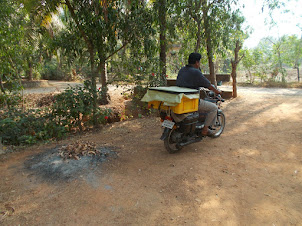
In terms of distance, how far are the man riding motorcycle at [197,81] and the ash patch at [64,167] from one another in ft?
5.94

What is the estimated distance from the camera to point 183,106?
3980 mm

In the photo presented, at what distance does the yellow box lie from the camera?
3934 mm

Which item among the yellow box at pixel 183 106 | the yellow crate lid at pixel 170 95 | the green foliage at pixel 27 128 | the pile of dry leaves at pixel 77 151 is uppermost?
the yellow crate lid at pixel 170 95

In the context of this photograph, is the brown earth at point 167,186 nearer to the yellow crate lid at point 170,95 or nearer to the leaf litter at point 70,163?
the leaf litter at point 70,163

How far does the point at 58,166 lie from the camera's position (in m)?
3.76

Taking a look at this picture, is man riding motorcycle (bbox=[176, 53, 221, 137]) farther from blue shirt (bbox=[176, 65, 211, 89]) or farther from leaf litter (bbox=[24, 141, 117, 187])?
leaf litter (bbox=[24, 141, 117, 187])

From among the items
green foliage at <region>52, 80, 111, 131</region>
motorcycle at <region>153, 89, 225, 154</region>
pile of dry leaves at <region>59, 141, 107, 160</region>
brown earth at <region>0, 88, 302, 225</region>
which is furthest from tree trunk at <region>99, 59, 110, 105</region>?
motorcycle at <region>153, 89, 225, 154</region>

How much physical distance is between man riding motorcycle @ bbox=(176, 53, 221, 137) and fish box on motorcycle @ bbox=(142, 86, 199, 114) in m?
0.32

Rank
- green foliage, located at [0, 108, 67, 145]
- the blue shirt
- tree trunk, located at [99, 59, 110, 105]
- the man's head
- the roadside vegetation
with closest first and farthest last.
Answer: the blue shirt, the man's head, green foliage, located at [0, 108, 67, 145], the roadside vegetation, tree trunk, located at [99, 59, 110, 105]

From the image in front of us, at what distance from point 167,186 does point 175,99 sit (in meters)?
1.30

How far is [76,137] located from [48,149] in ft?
3.48

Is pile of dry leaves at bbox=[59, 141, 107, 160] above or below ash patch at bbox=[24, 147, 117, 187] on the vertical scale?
above

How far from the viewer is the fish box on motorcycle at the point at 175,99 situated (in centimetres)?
377

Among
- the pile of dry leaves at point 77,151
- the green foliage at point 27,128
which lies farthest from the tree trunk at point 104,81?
the pile of dry leaves at point 77,151
